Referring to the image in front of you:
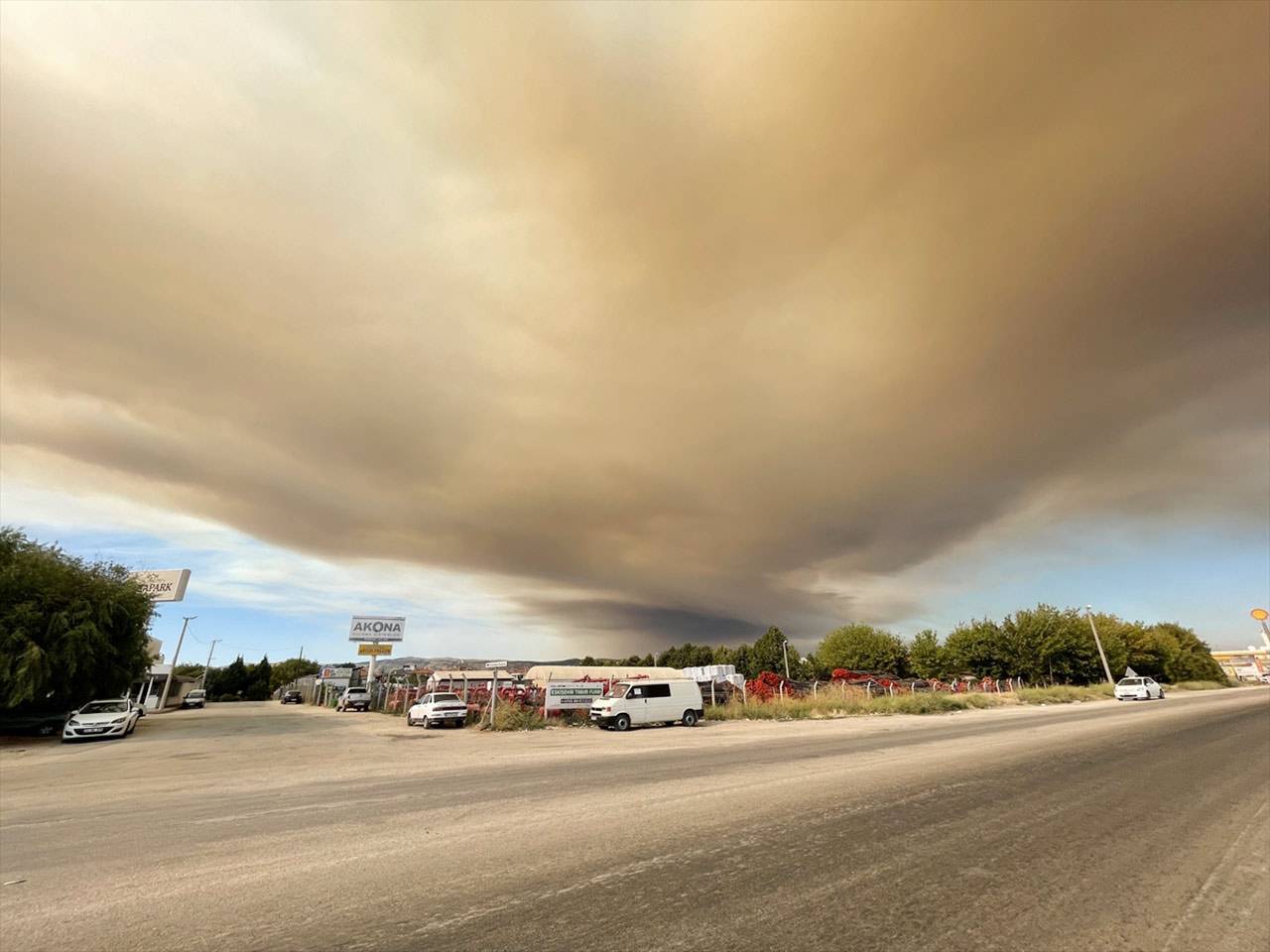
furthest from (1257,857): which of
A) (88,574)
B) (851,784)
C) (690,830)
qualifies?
(88,574)

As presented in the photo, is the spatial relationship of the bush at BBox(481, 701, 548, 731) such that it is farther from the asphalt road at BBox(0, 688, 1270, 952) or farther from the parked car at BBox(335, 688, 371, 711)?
the parked car at BBox(335, 688, 371, 711)

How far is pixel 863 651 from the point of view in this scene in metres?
72.9

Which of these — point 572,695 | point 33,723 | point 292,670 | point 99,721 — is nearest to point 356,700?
point 33,723

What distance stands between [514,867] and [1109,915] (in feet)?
15.9

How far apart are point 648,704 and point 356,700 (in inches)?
1083

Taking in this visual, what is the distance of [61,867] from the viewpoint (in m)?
5.96

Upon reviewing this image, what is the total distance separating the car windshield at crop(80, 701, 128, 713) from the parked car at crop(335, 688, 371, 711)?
1787 centimetres

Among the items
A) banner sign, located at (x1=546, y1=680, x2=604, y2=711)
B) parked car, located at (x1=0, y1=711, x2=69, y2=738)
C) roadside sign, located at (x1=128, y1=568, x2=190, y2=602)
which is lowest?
parked car, located at (x1=0, y1=711, x2=69, y2=738)

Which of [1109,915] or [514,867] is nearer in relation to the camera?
[1109,915]

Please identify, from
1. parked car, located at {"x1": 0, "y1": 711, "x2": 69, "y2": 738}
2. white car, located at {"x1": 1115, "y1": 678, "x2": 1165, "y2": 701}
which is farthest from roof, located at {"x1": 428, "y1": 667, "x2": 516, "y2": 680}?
white car, located at {"x1": 1115, "y1": 678, "x2": 1165, "y2": 701}

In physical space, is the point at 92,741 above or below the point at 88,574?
below

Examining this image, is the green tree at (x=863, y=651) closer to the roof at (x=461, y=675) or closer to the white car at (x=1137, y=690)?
the white car at (x=1137, y=690)

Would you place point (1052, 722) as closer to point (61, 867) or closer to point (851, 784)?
point (851, 784)

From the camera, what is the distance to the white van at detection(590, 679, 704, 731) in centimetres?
2400
